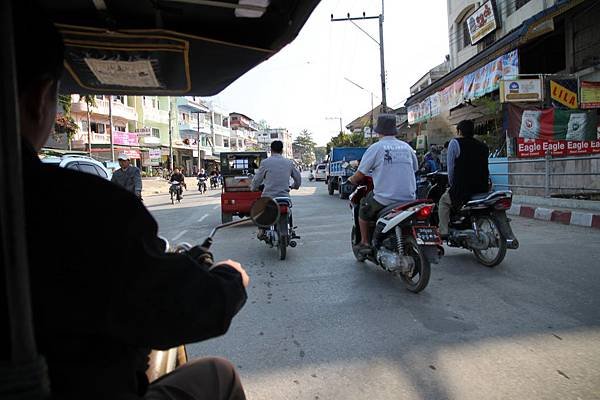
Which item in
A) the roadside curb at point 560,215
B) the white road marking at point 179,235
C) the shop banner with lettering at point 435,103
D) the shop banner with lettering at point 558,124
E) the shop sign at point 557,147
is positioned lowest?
the white road marking at point 179,235

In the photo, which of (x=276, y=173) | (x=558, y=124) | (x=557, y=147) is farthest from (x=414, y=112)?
(x=276, y=173)

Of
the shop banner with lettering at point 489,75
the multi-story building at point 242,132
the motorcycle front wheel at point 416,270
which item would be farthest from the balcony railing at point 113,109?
the multi-story building at point 242,132

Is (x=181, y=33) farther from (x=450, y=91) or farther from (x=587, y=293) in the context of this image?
(x=450, y=91)

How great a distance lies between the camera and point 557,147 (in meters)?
11.8

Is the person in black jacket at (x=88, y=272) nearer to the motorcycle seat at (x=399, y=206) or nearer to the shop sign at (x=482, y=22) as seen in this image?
the motorcycle seat at (x=399, y=206)

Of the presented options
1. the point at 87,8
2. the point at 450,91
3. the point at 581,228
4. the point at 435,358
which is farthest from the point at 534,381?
the point at 450,91

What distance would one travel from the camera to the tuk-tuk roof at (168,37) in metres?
2.07

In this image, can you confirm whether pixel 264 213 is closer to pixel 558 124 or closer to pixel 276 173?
pixel 276 173

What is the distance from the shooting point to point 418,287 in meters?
4.74

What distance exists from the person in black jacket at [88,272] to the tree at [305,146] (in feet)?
462

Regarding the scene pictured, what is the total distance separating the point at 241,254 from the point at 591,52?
478 inches

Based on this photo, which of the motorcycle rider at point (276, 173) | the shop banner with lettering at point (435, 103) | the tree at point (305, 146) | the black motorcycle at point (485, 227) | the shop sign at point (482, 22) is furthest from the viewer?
the tree at point (305, 146)

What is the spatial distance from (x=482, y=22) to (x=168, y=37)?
20.2 m

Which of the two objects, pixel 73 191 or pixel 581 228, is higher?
pixel 73 191
